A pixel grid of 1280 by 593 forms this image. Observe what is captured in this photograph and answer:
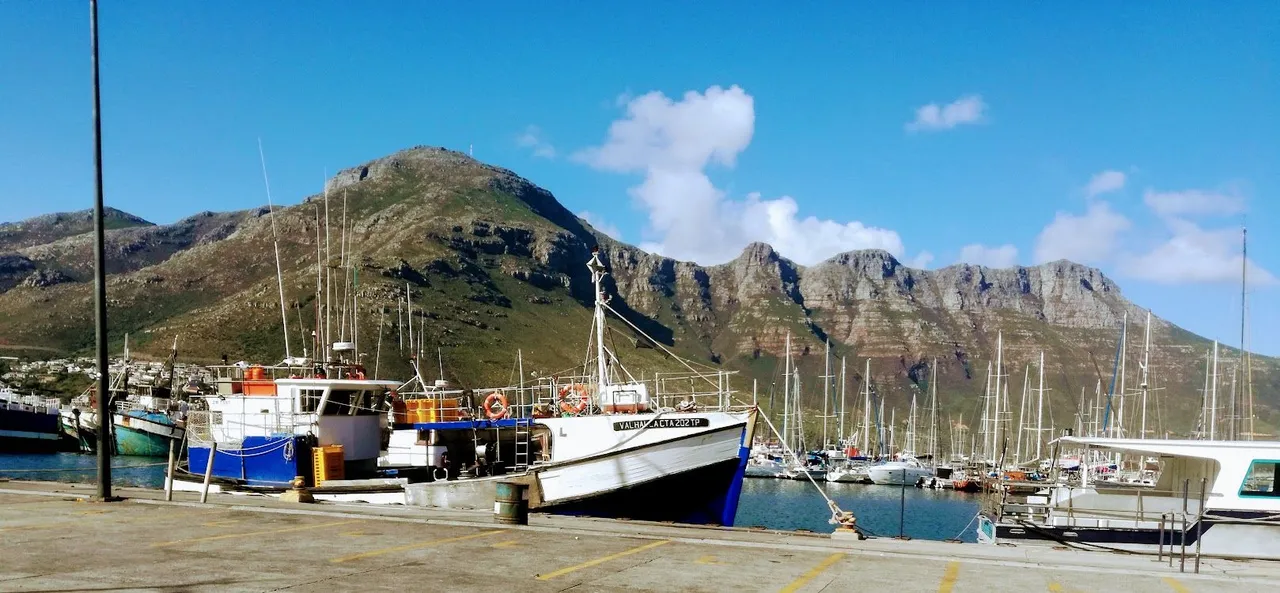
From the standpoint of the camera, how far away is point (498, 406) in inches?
1289

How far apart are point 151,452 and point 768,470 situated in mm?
65632

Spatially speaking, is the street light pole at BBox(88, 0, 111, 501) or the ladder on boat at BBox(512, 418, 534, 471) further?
the ladder on boat at BBox(512, 418, 534, 471)

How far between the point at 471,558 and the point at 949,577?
23.8ft

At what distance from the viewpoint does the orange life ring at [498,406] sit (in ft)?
105

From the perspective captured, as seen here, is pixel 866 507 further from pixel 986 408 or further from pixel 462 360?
pixel 462 360

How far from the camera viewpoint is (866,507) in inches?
2918

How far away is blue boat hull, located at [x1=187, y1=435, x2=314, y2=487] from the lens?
31.5 meters

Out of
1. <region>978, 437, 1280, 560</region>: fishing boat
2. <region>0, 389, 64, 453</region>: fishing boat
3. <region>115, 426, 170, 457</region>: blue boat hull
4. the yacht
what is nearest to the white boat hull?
the yacht

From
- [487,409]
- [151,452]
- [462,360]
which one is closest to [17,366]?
[462,360]

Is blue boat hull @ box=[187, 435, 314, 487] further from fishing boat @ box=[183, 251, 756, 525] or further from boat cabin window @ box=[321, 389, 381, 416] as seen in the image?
boat cabin window @ box=[321, 389, 381, 416]

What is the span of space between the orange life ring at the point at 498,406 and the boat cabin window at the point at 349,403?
14.1ft

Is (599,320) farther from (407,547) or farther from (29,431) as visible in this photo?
(29,431)

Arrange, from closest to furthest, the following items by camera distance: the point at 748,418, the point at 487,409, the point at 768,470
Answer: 1. the point at 748,418
2. the point at 487,409
3. the point at 768,470

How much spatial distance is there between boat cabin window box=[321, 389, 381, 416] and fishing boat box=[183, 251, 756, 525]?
36 millimetres
